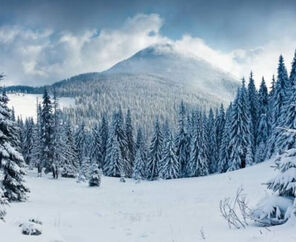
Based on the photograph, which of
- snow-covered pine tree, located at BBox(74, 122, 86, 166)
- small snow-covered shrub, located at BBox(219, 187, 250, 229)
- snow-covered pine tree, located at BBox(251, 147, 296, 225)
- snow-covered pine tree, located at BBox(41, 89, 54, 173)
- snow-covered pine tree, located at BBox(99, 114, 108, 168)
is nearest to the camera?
snow-covered pine tree, located at BBox(251, 147, 296, 225)

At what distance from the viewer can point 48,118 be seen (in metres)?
54.1

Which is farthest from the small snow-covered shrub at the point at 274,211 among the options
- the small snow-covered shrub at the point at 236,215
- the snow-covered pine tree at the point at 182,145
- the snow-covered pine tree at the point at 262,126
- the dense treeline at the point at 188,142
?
the snow-covered pine tree at the point at 182,145

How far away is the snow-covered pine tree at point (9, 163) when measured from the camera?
20.7 meters

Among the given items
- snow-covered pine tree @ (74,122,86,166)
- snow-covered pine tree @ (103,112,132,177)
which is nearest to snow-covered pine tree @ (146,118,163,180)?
snow-covered pine tree @ (103,112,132,177)

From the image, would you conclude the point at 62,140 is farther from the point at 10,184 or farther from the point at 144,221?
the point at 144,221

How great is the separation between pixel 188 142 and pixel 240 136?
14.5m

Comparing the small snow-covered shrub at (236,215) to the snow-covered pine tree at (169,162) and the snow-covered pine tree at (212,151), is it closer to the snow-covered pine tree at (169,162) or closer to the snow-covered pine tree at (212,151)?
the snow-covered pine tree at (169,162)

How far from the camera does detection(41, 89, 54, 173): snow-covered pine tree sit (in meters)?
52.7

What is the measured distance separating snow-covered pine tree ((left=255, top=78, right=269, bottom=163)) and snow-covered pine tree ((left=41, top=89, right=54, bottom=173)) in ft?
113

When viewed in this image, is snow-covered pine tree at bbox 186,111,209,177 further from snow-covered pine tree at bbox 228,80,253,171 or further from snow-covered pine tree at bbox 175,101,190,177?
snow-covered pine tree at bbox 228,80,253,171

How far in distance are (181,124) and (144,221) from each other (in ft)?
167

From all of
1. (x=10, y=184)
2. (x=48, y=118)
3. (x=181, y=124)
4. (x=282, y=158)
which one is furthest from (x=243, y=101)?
(x=282, y=158)

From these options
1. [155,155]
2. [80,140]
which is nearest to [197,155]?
[155,155]

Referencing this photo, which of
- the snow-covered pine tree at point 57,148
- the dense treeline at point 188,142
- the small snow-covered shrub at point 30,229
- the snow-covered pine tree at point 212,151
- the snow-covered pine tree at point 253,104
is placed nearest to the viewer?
the small snow-covered shrub at point 30,229
